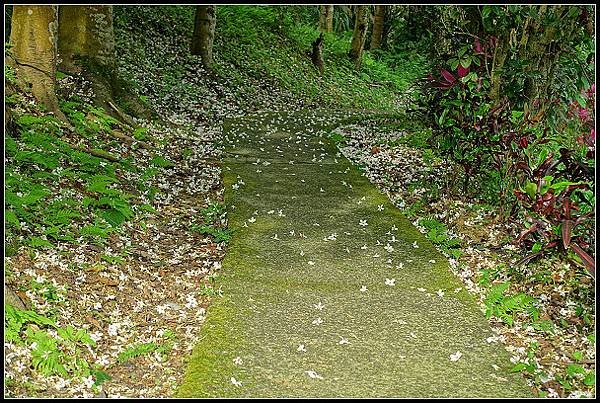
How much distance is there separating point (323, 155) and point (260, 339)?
5.83 metres

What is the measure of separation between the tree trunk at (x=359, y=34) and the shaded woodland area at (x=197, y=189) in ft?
25.9

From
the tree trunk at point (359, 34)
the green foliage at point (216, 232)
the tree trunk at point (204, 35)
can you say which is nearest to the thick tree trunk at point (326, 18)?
the tree trunk at point (359, 34)

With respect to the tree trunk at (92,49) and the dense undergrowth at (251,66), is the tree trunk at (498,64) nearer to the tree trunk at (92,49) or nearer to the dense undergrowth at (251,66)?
the tree trunk at (92,49)

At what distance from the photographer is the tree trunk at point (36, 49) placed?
7914 millimetres

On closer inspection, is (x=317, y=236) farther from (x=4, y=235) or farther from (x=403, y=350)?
(x=4, y=235)

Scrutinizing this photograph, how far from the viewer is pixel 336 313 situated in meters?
4.61

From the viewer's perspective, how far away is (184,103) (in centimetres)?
1302

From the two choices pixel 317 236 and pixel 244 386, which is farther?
pixel 317 236

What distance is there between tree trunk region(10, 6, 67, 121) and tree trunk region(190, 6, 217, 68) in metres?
7.57

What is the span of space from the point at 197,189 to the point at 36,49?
8.54ft

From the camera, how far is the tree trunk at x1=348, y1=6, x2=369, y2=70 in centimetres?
2092

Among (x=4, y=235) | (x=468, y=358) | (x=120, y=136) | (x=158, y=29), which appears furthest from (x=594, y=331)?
(x=158, y=29)

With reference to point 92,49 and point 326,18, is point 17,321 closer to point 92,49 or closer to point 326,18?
point 92,49

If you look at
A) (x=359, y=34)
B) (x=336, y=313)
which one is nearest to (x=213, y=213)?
(x=336, y=313)
